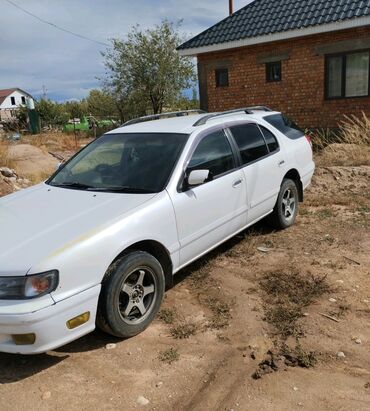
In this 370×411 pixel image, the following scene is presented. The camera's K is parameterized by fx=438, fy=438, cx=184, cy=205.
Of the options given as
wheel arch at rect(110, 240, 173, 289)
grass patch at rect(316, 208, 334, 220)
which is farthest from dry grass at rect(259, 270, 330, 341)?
grass patch at rect(316, 208, 334, 220)

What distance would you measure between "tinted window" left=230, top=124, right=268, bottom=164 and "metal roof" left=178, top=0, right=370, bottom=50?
7.56 meters

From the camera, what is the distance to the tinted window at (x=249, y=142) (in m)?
4.85

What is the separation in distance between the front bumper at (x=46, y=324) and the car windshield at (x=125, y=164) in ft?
3.91

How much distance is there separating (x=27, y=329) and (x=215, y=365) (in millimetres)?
1294

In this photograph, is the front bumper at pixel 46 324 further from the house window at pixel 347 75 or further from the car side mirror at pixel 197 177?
the house window at pixel 347 75

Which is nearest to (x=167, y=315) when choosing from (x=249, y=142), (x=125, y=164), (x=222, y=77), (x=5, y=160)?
(x=125, y=164)

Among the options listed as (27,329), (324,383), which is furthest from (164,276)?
(324,383)

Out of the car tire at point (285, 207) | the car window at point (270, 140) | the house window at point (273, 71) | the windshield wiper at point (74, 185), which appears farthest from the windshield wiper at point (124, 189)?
the house window at point (273, 71)

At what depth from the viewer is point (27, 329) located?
9.07 feet

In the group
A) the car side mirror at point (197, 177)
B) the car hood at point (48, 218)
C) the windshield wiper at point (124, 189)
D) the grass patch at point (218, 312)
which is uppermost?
the car side mirror at point (197, 177)

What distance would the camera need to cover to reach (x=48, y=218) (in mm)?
3424

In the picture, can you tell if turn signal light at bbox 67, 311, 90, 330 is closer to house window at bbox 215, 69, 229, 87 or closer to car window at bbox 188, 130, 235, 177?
car window at bbox 188, 130, 235, 177

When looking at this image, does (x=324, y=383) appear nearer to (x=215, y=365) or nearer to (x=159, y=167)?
(x=215, y=365)

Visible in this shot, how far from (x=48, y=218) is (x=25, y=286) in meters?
0.76
